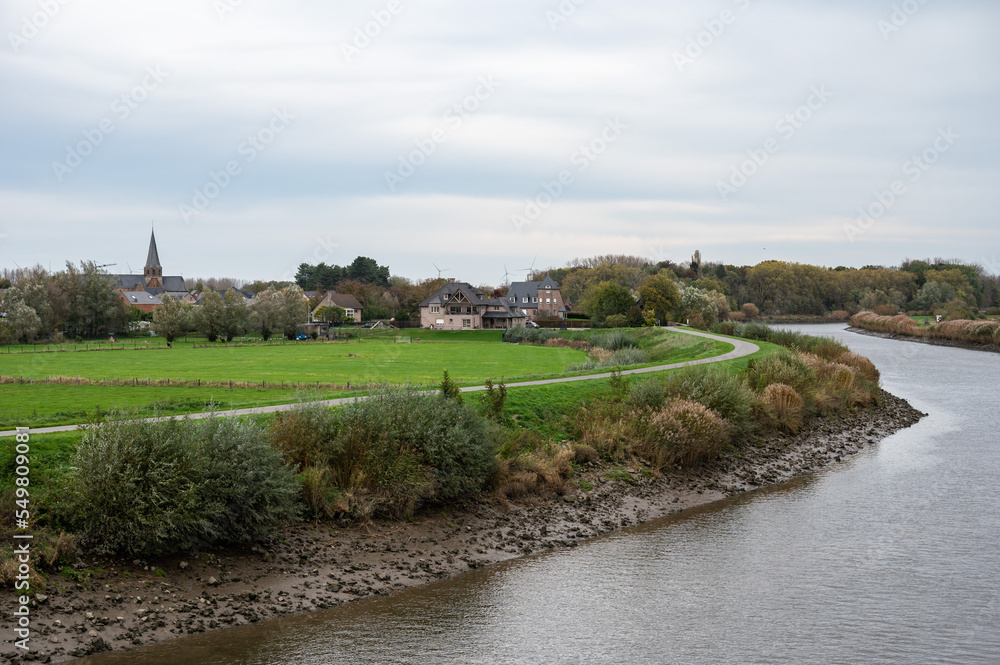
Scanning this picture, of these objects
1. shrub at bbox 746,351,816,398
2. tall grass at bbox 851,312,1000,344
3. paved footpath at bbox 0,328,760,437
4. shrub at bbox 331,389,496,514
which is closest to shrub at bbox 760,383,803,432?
shrub at bbox 746,351,816,398

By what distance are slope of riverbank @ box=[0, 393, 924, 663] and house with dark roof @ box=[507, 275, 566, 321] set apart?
4736 inches

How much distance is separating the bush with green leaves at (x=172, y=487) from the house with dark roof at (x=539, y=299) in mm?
127598

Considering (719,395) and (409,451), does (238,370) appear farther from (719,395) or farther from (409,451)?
(409,451)

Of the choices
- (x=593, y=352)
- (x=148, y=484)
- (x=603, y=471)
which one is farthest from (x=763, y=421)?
(x=593, y=352)

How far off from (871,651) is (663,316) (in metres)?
90.3

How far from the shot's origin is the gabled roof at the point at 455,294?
124 meters

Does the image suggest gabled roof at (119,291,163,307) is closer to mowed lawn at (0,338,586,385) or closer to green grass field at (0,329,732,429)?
green grass field at (0,329,732,429)

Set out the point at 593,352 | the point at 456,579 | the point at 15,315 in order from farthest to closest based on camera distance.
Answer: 1. the point at 15,315
2. the point at 593,352
3. the point at 456,579

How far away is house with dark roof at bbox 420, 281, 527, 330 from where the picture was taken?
403 ft

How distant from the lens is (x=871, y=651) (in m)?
12.2

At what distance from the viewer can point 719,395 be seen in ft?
91.4

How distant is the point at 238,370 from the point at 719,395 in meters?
30.9

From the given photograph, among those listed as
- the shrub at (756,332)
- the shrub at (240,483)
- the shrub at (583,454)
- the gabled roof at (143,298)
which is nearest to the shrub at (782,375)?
the shrub at (583,454)

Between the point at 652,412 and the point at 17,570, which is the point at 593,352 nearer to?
the point at 652,412
